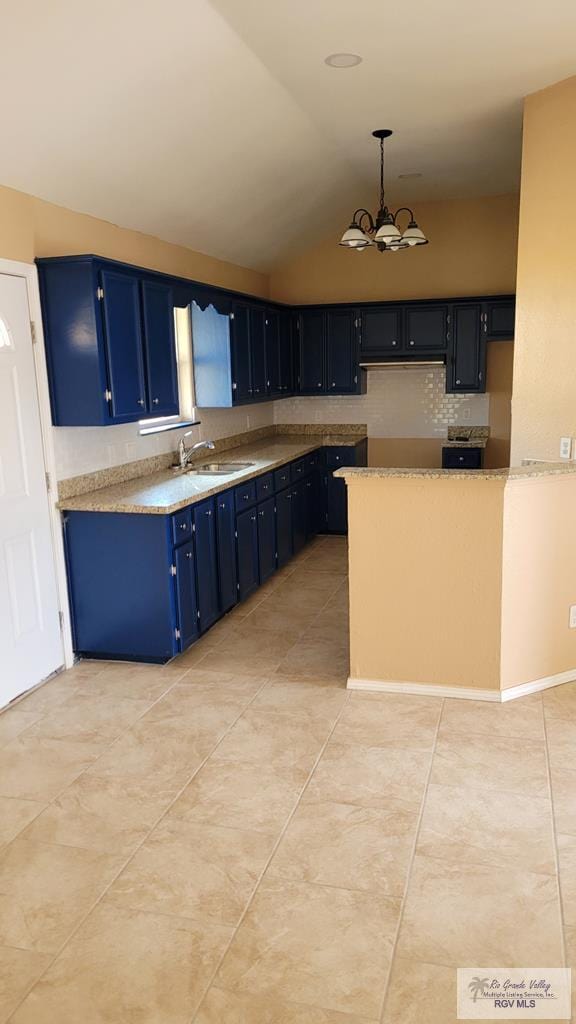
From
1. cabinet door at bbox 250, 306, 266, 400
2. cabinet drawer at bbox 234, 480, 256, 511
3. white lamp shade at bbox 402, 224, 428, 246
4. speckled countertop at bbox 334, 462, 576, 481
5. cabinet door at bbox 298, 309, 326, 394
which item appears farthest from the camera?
cabinet door at bbox 298, 309, 326, 394

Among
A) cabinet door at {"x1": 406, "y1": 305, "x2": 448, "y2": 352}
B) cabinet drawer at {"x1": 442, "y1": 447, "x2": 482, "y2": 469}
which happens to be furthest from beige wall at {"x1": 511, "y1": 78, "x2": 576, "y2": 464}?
cabinet door at {"x1": 406, "y1": 305, "x2": 448, "y2": 352}

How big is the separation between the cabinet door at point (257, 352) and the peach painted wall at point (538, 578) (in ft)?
10.4

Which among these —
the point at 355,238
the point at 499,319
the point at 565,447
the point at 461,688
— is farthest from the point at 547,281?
the point at 499,319

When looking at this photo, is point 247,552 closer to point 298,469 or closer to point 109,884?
point 298,469

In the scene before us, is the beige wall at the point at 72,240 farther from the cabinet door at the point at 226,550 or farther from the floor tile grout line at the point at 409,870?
the floor tile grout line at the point at 409,870

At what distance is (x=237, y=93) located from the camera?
155 inches

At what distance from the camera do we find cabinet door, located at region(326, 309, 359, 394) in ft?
23.6

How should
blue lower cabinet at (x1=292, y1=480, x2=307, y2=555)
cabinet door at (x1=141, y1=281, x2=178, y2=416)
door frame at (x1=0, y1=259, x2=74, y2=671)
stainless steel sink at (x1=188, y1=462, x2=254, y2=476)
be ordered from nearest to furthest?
1. door frame at (x1=0, y1=259, x2=74, y2=671)
2. cabinet door at (x1=141, y1=281, x2=178, y2=416)
3. stainless steel sink at (x1=188, y1=462, x2=254, y2=476)
4. blue lower cabinet at (x1=292, y1=480, x2=307, y2=555)

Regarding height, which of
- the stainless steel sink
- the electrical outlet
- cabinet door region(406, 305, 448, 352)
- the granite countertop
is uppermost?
cabinet door region(406, 305, 448, 352)

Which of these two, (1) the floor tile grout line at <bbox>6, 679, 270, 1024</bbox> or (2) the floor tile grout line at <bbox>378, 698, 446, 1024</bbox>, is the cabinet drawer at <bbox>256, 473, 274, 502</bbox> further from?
(2) the floor tile grout line at <bbox>378, 698, 446, 1024</bbox>

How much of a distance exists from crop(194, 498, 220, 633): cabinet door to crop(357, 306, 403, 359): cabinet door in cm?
312

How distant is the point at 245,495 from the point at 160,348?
3.92ft

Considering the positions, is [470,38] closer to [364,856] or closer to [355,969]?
[364,856]

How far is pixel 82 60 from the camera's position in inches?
122
